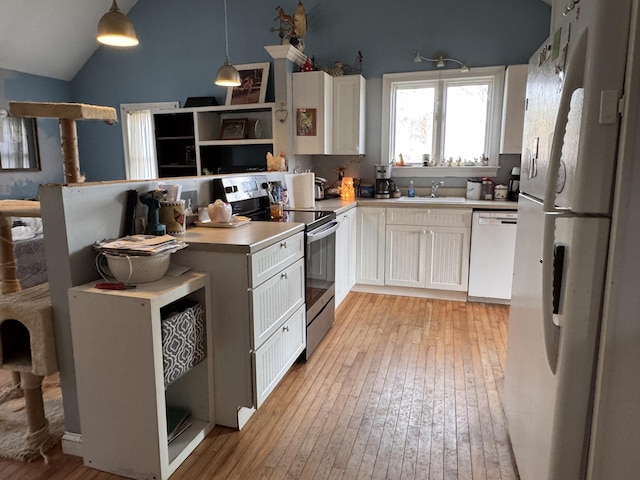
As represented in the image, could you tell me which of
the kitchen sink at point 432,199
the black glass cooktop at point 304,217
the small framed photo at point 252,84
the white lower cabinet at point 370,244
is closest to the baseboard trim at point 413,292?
the white lower cabinet at point 370,244

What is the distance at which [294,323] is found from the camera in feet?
8.20

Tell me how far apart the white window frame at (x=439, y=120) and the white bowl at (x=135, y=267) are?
3270 millimetres

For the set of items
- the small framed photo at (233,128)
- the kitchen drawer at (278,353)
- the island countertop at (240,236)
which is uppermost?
the small framed photo at (233,128)

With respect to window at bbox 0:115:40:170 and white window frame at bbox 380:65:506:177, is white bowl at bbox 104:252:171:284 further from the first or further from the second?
window at bbox 0:115:40:170

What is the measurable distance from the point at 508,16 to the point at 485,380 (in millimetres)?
3336

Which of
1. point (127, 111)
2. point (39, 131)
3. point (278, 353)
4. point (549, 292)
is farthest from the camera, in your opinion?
point (39, 131)

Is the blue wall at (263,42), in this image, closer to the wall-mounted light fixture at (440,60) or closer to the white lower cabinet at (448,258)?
the wall-mounted light fixture at (440,60)

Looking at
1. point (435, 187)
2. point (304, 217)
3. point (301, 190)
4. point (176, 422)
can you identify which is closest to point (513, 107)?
point (435, 187)

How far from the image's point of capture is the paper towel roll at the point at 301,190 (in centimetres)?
343

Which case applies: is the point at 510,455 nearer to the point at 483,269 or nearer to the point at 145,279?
the point at 145,279

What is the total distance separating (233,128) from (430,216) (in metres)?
2.39

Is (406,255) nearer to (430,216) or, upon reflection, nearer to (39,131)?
(430,216)

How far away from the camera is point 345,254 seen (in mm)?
3779

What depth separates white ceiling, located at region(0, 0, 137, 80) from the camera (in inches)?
187
